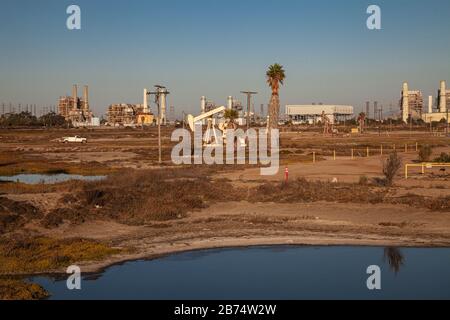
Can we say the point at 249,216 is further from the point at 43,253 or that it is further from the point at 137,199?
the point at 43,253

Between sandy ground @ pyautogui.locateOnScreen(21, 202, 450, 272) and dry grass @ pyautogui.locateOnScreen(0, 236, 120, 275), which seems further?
sandy ground @ pyautogui.locateOnScreen(21, 202, 450, 272)

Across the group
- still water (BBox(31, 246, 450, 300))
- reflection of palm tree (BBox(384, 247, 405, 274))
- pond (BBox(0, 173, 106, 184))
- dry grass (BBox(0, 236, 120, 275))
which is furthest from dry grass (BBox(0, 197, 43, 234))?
pond (BBox(0, 173, 106, 184))

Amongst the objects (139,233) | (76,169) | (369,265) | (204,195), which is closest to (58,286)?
(139,233)

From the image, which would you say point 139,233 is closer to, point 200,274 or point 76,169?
point 200,274

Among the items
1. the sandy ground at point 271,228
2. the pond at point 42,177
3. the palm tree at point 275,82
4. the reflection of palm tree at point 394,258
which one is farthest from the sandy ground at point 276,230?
the palm tree at point 275,82

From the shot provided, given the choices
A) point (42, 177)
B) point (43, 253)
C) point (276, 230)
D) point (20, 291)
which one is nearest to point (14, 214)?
Answer: point (43, 253)

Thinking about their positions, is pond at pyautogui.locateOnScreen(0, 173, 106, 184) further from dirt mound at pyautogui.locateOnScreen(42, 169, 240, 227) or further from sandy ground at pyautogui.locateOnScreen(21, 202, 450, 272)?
sandy ground at pyautogui.locateOnScreen(21, 202, 450, 272)

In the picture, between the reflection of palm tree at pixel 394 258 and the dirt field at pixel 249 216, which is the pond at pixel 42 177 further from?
the reflection of palm tree at pixel 394 258

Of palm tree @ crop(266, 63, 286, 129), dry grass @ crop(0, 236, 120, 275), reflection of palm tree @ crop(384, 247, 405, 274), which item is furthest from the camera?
palm tree @ crop(266, 63, 286, 129)

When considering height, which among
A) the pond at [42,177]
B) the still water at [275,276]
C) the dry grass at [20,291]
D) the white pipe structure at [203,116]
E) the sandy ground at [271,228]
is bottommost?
the still water at [275,276]
